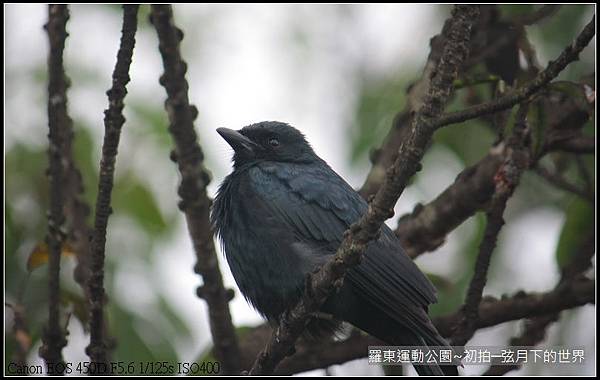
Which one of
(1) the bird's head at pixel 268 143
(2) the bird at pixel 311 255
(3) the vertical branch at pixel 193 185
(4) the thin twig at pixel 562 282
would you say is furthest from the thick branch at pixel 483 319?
(1) the bird's head at pixel 268 143

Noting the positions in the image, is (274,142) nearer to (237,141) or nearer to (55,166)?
(237,141)

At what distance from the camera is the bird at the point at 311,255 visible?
453 centimetres

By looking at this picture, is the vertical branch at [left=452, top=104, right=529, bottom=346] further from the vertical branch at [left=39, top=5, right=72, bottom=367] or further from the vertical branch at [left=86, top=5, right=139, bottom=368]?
the vertical branch at [left=39, top=5, right=72, bottom=367]

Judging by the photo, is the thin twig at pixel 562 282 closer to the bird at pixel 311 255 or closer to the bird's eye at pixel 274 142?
the bird at pixel 311 255

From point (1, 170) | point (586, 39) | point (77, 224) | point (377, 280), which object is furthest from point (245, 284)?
point (586, 39)

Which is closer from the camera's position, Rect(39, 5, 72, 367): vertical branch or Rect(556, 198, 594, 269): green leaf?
Rect(39, 5, 72, 367): vertical branch

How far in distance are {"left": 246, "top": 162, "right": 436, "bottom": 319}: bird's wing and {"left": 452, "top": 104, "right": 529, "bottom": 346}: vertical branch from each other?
0.75ft

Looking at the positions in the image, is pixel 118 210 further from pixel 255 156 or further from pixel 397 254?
pixel 397 254

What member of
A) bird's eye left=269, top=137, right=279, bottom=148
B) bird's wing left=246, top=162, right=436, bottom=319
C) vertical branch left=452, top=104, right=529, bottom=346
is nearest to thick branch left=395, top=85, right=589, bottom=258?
vertical branch left=452, top=104, right=529, bottom=346

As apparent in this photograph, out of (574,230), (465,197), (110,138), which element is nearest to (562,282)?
(574,230)

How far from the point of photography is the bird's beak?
5.56 meters

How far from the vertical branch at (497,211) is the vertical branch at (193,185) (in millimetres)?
1387

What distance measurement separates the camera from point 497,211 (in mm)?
4598

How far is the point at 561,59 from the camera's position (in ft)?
11.5
